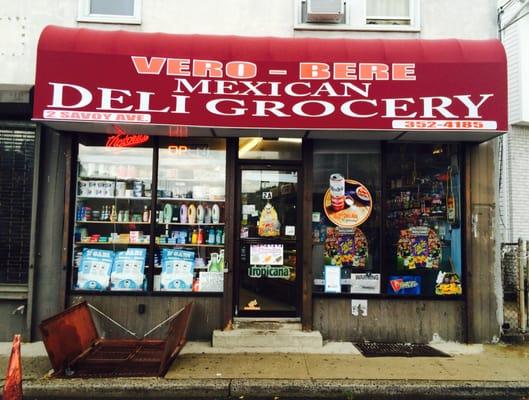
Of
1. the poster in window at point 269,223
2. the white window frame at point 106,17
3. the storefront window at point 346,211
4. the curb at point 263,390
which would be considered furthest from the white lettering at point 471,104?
the white window frame at point 106,17

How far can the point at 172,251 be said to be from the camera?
24.1 feet

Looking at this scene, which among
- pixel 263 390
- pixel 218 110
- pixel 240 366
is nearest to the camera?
pixel 263 390

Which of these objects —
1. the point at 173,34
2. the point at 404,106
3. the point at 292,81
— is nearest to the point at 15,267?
the point at 173,34

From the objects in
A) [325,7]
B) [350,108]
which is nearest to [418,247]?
[350,108]

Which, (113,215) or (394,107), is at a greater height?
(394,107)

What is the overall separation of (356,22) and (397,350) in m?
5.35

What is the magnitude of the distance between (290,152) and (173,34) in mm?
2643

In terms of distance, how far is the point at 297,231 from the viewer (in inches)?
289

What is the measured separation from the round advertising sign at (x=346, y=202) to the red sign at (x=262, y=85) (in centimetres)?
131

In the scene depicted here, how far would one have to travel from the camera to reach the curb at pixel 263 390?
17.1 feet

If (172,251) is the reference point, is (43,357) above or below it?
below

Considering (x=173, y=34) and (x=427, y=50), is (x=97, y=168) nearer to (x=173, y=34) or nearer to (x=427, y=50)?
(x=173, y=34)

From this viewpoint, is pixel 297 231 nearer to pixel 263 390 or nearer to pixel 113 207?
pixel 263 390

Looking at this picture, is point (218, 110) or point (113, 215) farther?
point (113, 215)
